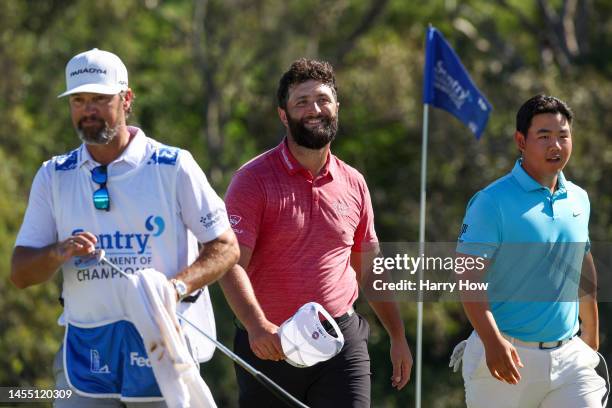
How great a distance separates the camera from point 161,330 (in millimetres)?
5191

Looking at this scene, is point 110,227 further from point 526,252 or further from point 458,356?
point 458,356

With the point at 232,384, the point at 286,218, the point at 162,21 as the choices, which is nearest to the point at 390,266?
the point at 286,218

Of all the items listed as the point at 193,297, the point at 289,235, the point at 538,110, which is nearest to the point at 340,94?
the point at 538,110

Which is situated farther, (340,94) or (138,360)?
(340,94)

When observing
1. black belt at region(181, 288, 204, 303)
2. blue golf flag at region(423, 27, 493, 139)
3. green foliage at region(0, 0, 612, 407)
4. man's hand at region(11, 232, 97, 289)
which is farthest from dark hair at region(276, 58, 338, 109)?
green foliage at region(0, 0, 612, 407)

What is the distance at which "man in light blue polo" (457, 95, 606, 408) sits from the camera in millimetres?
6703

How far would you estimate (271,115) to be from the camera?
30.0 metres

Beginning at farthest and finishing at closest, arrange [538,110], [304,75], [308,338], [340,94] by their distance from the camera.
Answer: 1. [340,94]
2. [538,110]
3. [304,75]
4. [308,338]

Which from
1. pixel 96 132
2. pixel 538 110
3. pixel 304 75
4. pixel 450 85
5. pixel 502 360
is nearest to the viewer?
pixel 96 132

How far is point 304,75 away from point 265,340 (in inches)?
53.6

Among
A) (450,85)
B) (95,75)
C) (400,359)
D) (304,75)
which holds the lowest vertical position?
(400,359)

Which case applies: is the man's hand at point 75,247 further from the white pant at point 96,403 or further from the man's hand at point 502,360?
the man's hand at point 502,360

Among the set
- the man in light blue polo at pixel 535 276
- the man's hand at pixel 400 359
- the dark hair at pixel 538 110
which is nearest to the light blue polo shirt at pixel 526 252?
the man in light blue polo at pixel 535 276

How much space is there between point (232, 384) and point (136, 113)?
318 inches
